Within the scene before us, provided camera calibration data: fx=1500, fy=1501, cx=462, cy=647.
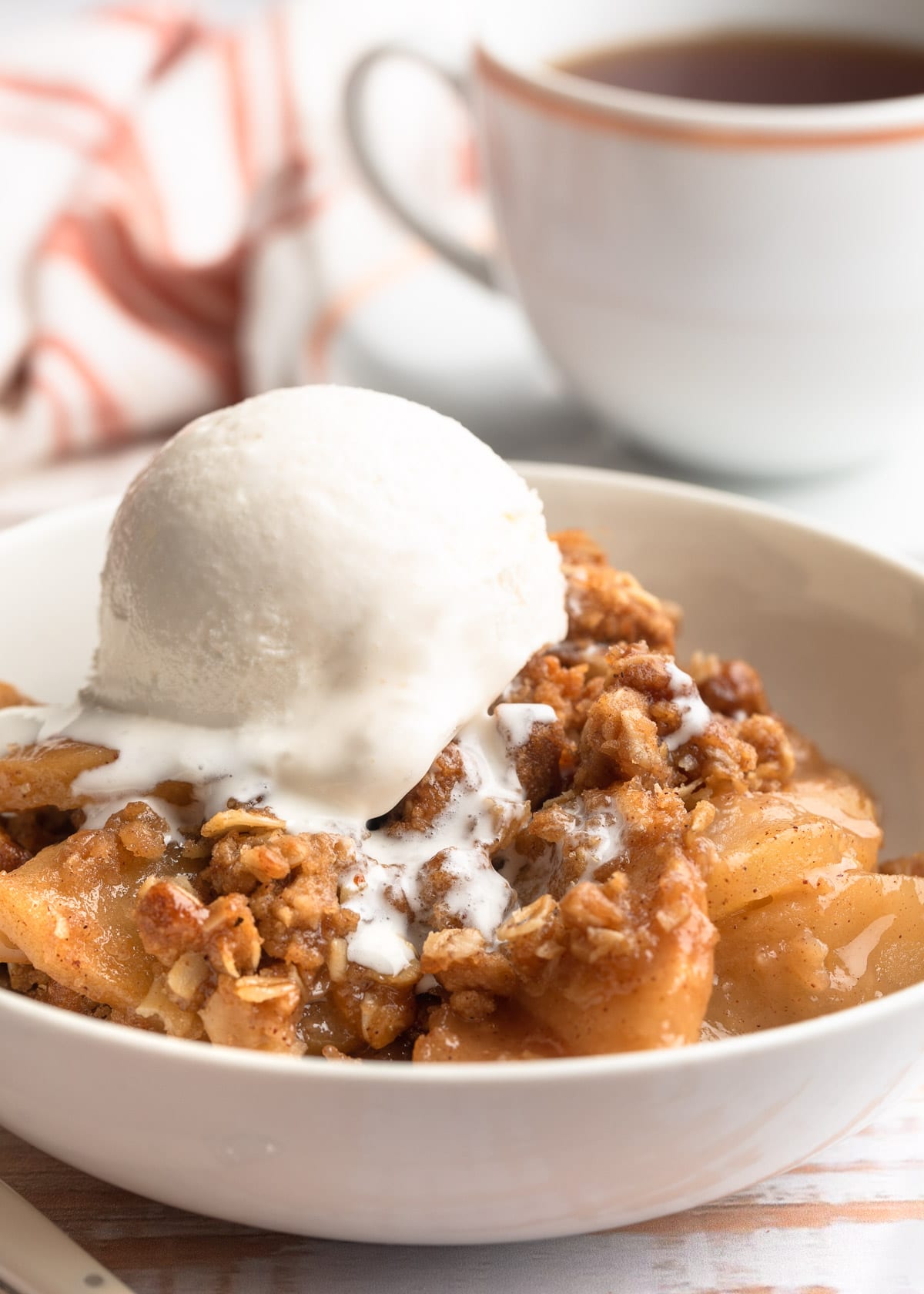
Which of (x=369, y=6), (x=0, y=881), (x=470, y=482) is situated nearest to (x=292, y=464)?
(x=470, y=482)

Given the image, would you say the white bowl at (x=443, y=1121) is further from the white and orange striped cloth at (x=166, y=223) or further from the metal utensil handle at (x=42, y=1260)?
the white and orange striped cloth at (x=166, y=223)

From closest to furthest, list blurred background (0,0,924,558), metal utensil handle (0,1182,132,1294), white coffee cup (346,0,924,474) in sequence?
metal utensil handle (0,1182,132,1294)
white coffee cup (346,0,924,474)
blurred background (0,0,924,558)

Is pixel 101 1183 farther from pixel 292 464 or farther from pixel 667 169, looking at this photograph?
pixel 667 169

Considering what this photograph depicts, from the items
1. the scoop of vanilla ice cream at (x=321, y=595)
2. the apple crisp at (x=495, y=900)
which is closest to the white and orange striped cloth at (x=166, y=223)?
the scoop of vanilla ice cream at (x=321, y=595)

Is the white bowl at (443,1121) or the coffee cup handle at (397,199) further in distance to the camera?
the coffee cup handle at (397,199)

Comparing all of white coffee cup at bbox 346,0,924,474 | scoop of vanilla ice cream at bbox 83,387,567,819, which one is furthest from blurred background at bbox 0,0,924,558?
scoop of vanilla ice cream at bbox 83,387,567,819

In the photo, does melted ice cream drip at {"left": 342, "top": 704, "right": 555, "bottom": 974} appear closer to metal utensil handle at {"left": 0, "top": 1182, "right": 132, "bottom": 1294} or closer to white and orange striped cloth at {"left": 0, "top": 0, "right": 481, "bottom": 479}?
metal utensil handle at {"left": 0, "top": 1182, "right": 132, "bottom": 1294}

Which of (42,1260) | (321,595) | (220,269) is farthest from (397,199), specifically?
(42,1260)
